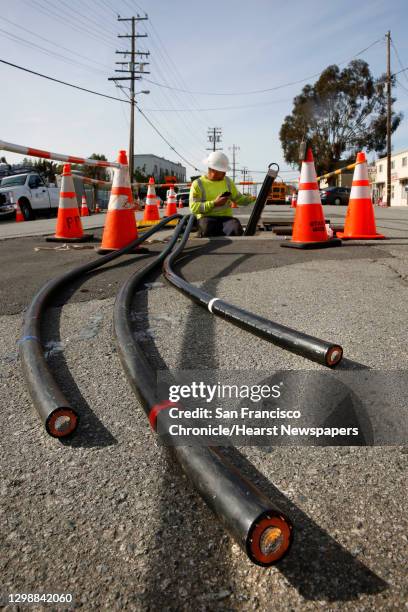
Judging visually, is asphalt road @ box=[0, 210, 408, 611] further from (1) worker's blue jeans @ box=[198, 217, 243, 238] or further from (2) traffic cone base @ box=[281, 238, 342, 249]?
(1) worker's blue jeans @ box=[198, 217, 243, 238]

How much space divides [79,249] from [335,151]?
161 feet

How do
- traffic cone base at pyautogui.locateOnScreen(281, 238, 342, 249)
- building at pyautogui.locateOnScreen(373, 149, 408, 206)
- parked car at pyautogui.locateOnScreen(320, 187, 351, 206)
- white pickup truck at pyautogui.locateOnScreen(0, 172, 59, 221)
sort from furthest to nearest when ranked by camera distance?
building at pyautogui.locateOnScreen(373, 149, 408, 206)
parked car at pyautogui.locateOnScreen(320, 187, 351, 206)
white pickup truck at pyautogui.locateOnScreen(0, 172, 59, 221)
traffic cone base at pyautogui.locateOnScreen(281, 238, 342, 249)

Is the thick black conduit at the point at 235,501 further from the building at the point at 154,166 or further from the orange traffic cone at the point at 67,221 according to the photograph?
the building at the point at 154,166

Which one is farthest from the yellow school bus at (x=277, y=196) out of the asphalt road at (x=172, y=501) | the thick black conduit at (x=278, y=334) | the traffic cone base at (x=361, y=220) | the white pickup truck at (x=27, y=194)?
the asphalt road at (x=172, y=501)

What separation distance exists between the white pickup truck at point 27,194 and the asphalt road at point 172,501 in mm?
15999

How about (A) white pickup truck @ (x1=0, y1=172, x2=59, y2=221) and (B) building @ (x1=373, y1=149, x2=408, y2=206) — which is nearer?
(A) white pickup truck @ (x1=0, y1=172, x2=59, y2=221)

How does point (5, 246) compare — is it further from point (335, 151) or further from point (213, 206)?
point (335, 151)

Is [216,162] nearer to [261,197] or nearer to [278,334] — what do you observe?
[261,197]

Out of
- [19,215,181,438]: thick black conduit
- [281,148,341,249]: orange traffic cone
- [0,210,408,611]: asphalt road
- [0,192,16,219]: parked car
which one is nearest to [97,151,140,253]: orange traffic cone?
[281,148,341,249]: orange traffic cone

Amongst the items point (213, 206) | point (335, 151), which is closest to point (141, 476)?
point (213, 206)

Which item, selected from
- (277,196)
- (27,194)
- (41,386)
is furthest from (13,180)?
(277,196)

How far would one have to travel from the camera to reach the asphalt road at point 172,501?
102 cm

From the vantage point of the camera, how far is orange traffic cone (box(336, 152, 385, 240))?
21.7 ft

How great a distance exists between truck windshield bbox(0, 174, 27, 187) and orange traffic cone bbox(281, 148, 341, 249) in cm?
1484
